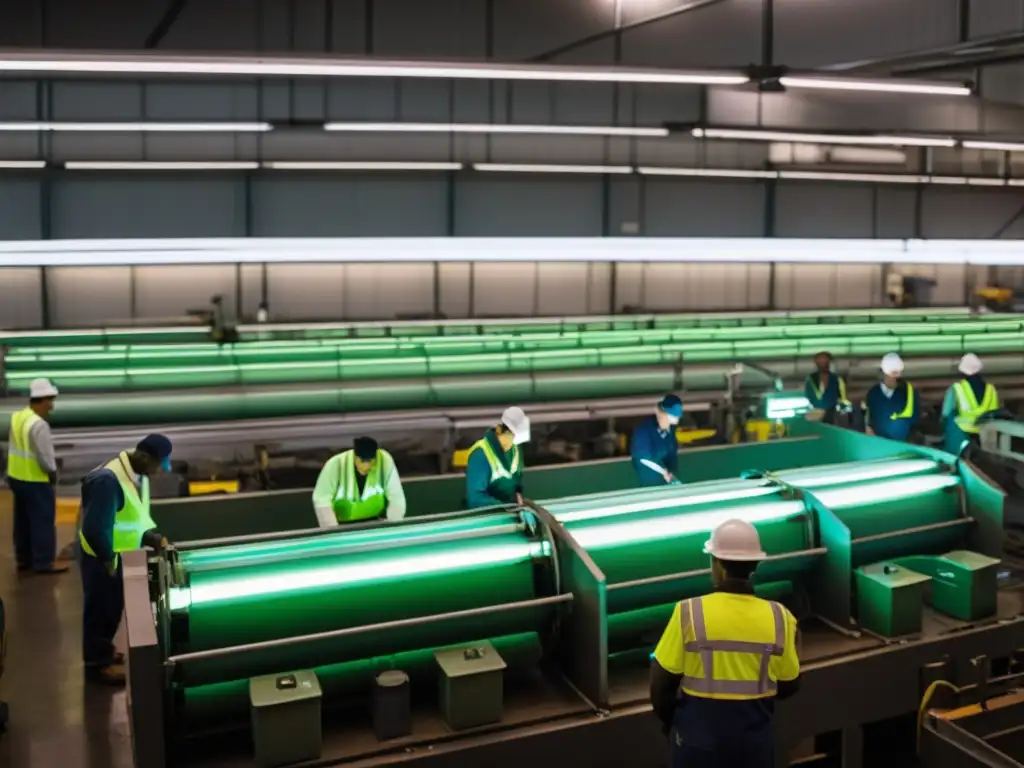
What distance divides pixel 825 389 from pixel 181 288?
9054 mm

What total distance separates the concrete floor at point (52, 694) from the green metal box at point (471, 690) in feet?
4.57

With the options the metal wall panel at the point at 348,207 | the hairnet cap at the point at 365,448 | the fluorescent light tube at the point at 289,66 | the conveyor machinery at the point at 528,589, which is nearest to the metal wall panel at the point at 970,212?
the metal wall panel at the point at 348,207

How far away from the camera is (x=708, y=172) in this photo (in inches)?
554

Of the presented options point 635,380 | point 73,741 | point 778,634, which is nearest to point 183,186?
point 635,380

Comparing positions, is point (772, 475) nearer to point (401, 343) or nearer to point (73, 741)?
point (73, 741)

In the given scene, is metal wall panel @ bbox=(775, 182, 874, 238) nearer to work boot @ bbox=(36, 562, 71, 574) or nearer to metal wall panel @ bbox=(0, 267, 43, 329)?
metal wall panel @ bbox=(0, 267, 43, 329)

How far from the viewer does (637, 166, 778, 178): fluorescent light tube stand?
13695 millimetres

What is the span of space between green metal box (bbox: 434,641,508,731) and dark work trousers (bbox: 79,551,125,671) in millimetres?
1814

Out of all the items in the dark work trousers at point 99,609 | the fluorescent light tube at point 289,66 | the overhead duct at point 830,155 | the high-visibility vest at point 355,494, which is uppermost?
the overhead duct at point 830,155

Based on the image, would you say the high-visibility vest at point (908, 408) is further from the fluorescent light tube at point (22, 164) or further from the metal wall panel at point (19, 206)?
the metal wall panel at point (19, 206)

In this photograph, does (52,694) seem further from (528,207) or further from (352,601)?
(528,207)

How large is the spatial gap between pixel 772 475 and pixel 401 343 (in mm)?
5032

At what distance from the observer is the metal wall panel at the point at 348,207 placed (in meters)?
13.4

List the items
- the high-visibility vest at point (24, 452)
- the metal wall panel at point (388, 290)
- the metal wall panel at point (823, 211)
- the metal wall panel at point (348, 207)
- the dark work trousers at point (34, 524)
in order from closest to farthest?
the high-visibility vest at point (24, 452)
the dark work trousers at point (34, 524)
the metal wall panel at point (348, 207)
the metal wall panel at point (388, 290)
the metal wall panel at point (823, 211)
